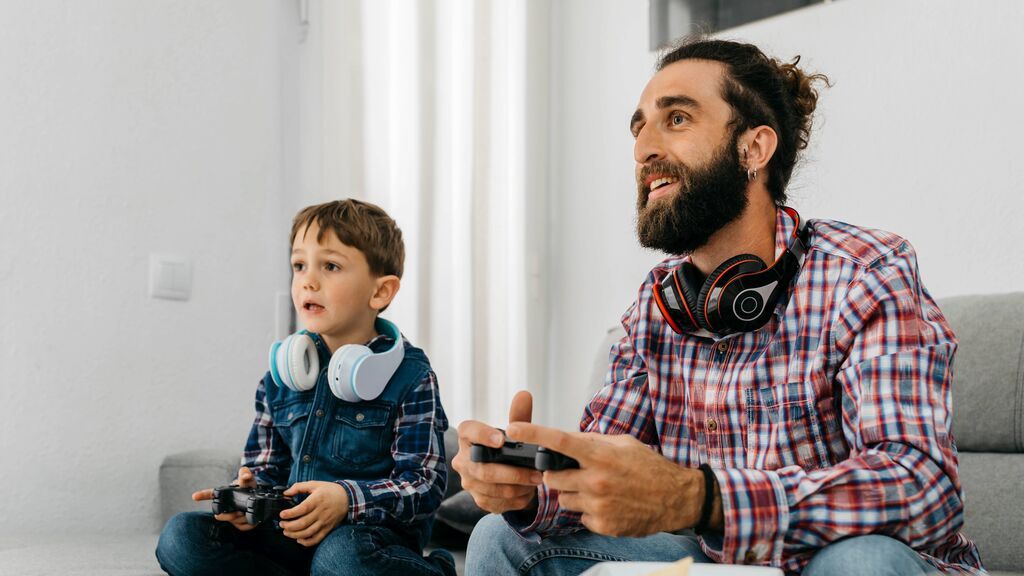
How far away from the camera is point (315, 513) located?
144 cm

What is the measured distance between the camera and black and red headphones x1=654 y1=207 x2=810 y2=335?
117 cm

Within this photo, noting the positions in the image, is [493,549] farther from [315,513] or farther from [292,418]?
[292,418]

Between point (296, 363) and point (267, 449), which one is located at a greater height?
point (296, 363)

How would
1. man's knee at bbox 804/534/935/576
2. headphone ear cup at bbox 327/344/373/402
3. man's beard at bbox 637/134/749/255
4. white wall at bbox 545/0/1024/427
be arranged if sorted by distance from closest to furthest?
man's knee at bbox 804/534/935/576
man's beard at bbox 637/134/749/255
headphone ear cup at bbox 327/344/373/402
white wall at bbox 545/0/1024/427

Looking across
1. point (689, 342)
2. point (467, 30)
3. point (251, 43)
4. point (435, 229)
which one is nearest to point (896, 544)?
point (689, 342)

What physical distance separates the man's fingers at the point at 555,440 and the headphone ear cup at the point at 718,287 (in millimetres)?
344

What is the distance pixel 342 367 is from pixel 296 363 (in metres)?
0.11

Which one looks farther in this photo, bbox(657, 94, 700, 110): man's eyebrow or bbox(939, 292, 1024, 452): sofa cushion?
bbox(939, 292, 1024, 452): sofa cushion

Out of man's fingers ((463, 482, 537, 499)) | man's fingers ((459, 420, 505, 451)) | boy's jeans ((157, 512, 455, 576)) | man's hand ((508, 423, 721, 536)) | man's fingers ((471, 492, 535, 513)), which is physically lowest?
boy's jeans ((157, 512, 455, 576))

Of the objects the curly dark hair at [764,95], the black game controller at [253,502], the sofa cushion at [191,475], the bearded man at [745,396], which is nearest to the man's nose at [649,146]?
the bearded man at [745,396]

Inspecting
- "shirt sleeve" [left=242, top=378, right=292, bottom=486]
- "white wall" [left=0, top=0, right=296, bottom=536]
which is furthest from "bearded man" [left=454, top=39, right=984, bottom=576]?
"white wall" [left=0, top=0, right=296, bottom=536]

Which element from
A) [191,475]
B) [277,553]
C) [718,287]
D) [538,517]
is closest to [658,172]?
[718,287]

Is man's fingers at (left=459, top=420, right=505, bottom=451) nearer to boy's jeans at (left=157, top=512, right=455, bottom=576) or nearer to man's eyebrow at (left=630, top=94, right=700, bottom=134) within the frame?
boy's jeans at (left=157, top=512, right=455, bottom=576)

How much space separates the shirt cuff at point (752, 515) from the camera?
0.95 meters
